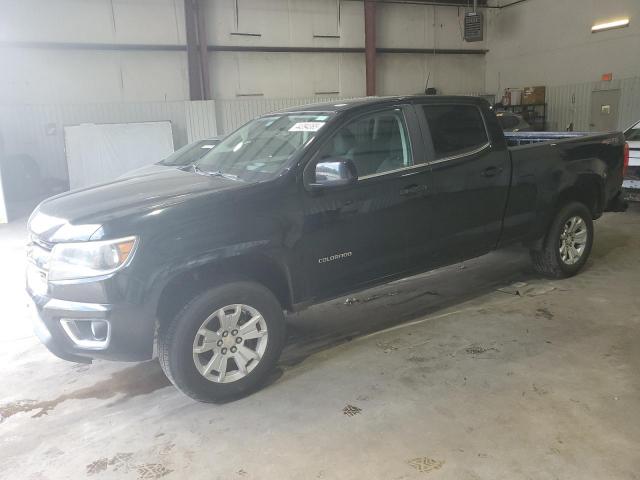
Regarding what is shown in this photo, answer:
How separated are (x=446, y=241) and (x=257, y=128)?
1722 mm

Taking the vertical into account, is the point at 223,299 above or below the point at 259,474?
above

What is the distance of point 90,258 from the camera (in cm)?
270

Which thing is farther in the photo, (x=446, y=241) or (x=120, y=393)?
(x=446, y=241)

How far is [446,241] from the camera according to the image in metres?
3.88

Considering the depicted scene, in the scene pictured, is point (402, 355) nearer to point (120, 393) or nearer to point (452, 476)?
point (452, 476)

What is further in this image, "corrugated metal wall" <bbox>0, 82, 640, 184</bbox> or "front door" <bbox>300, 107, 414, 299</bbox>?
"corrugated metal wall" <bbox>0, 82, 640, 184</bbox>

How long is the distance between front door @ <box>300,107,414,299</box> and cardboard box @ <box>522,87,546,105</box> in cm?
1361

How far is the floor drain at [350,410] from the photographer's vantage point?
2.90 m

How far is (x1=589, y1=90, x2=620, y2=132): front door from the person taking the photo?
45.1ft

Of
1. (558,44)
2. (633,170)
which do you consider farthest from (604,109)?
(633,170)

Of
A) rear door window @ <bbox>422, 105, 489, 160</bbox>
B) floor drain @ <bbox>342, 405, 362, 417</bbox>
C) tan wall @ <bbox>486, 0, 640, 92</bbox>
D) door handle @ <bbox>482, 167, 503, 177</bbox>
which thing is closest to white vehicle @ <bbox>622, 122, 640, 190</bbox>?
door handle @ <bbox>482, 167, 503, 177</bbox>

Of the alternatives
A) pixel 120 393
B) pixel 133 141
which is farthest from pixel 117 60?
pixel 120 393

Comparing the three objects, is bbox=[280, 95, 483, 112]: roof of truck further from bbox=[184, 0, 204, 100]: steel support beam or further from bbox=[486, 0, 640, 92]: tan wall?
bbox=[486, 0, 640, 92]: tan wall

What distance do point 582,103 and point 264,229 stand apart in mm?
14588
